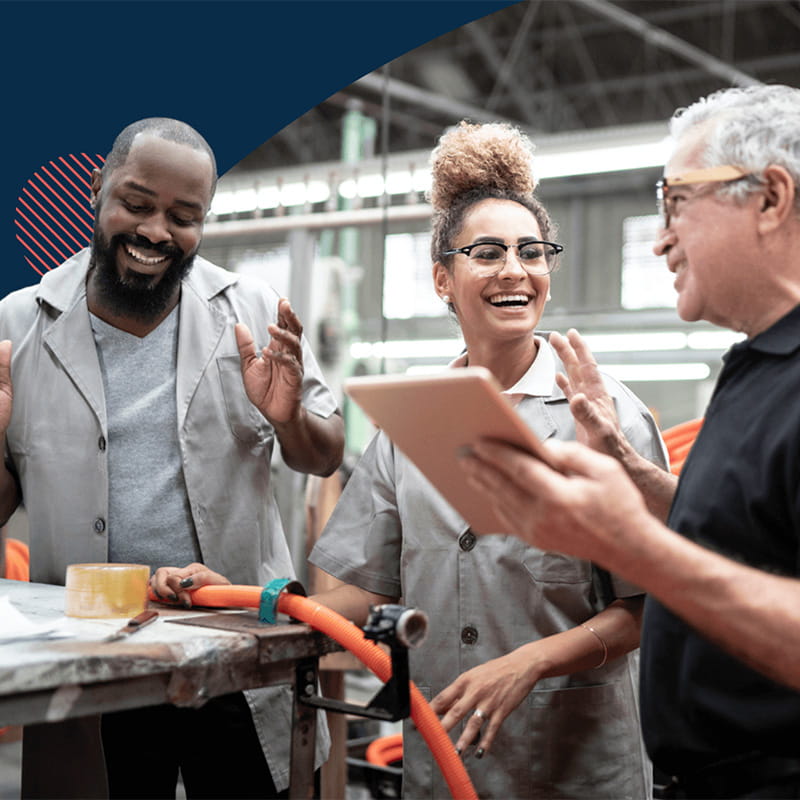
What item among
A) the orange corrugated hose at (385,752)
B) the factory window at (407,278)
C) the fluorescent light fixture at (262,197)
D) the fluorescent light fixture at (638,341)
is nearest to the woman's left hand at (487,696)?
the orange corrugated hose at (385,752)

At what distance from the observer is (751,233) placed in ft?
4.58

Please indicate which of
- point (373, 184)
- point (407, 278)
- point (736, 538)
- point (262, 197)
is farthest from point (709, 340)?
Answer: point (736, 538)

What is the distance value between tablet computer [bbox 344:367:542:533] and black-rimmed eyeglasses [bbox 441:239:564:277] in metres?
0.73

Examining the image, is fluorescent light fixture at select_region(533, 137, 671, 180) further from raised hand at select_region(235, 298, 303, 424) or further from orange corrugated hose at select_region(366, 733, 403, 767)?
orange corrugated hose at select_region(366, 733, 403, 767)

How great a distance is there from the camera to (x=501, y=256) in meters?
2.07

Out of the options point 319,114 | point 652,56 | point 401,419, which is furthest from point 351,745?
point 319,114

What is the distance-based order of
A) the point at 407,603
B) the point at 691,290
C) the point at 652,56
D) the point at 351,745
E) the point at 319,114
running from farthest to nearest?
1. the point at 319,114
2. the point at 652,56
3. the point at 351,745
4. the point at 407,603
5. the point at 691,290

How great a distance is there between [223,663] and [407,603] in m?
0.63

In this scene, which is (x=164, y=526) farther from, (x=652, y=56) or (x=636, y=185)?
(x=636, y=185)

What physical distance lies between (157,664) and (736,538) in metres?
0.79

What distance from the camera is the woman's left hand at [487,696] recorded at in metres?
1.66

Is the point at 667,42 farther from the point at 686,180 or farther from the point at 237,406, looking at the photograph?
the point at 686,180

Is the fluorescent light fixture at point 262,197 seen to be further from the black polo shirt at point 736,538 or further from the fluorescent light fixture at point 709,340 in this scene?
the fluorescent light fixture at point 709,340

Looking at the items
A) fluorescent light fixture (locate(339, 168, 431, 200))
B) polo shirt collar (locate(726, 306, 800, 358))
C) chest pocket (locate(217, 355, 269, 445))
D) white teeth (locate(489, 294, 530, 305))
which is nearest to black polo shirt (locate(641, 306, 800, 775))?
polo shirt collar (locate(726, 306, 800, 358))
